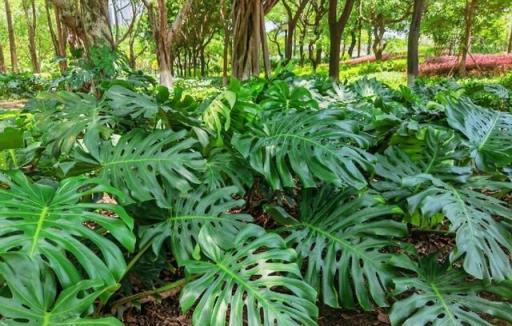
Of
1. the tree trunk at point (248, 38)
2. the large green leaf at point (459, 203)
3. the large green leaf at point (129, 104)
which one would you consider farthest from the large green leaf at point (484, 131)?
the tree trunk at point (248, 38)

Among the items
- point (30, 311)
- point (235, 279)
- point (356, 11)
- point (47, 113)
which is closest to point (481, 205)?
point (235, 279)

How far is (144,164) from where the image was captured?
1.64 meters

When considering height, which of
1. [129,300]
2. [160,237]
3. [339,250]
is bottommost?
[129,300]

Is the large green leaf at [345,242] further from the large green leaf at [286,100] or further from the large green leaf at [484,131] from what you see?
the large green leaf at [286,100]

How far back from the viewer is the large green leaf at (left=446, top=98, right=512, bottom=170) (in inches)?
75.8

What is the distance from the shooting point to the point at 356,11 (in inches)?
642

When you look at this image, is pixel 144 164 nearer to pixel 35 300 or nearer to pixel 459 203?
pixel 35 300

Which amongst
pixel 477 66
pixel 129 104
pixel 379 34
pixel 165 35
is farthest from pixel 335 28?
pixel 379 34

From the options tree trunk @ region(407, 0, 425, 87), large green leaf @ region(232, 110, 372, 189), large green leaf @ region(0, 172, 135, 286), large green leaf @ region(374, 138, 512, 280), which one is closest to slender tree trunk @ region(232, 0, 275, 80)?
tree trunk @ region(407, 0, 425, 87)

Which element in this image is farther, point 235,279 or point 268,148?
point 268,148

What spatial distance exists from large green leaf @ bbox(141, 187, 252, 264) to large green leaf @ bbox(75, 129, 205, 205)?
0.29 feet

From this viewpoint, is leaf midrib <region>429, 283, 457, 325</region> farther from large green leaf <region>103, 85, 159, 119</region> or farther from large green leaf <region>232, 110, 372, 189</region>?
large green leaf <region>103, 85, 159, 119</region>

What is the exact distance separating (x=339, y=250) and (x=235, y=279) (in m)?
0.50

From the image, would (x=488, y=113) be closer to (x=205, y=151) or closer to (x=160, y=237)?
(x=205, y=151)
